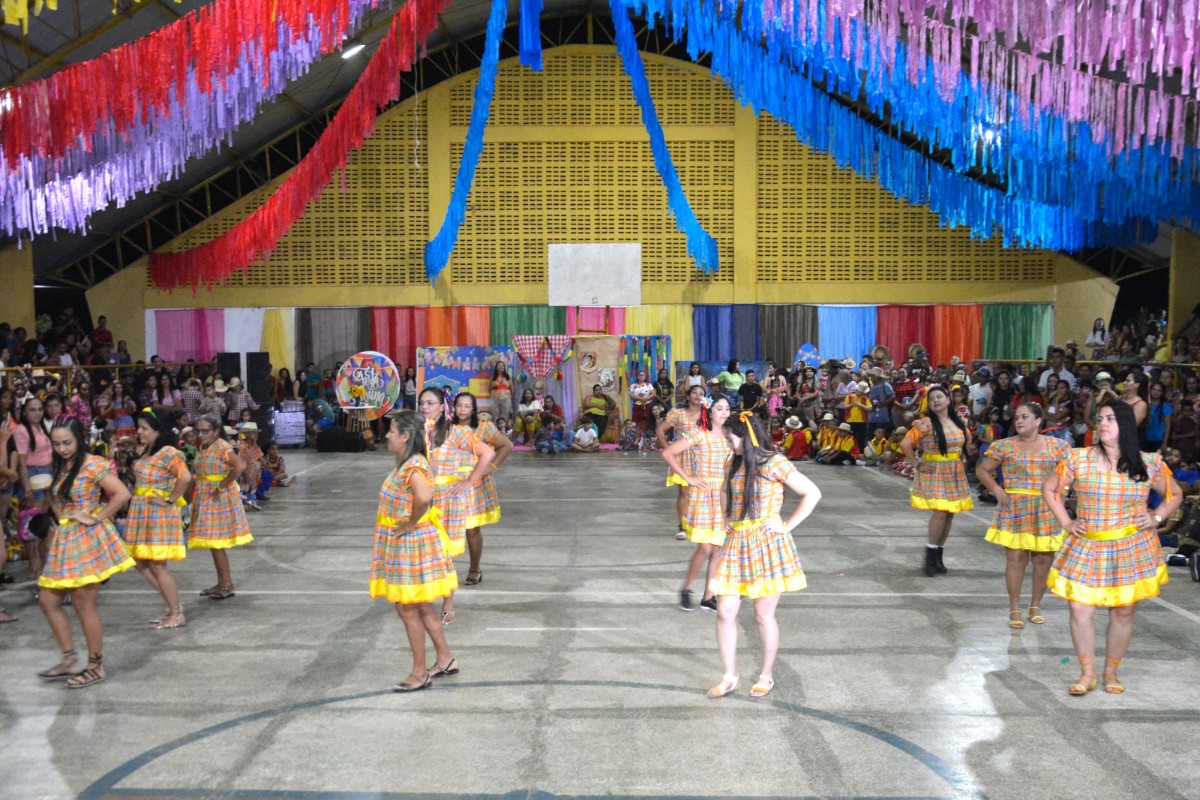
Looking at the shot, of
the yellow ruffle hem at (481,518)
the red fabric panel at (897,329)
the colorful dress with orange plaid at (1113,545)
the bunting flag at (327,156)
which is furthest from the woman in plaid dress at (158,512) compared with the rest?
the red fabric panel at (897,329)

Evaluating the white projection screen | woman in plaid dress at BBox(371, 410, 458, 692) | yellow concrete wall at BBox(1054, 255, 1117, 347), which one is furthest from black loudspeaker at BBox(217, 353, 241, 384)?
woman in plaid dress at BBox(371, 410, 458, 692)

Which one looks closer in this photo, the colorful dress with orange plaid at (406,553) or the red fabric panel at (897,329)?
the colorful dress with orange plaid at (406,553)

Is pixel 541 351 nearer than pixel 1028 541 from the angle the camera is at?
No

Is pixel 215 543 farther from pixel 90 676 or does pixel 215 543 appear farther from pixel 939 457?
pixel 939 457

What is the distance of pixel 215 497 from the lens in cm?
855

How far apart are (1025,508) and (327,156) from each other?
9729mm

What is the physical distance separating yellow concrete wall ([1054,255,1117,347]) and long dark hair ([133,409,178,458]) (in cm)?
2200

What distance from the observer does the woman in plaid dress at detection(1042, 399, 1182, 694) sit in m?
6.02

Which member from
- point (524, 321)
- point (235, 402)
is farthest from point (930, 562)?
point (524, 321)

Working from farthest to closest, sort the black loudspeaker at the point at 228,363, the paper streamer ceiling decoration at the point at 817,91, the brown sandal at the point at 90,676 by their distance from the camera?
the black loudspeaker at the point at 228,363 < the paper streamer ceiling decoration at the point at 817,91 < the brown sandal at the point at 90,676

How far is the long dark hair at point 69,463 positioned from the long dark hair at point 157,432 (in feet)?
3.05

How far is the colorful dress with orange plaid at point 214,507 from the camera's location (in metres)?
8.52

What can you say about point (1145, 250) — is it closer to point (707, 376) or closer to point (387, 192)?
point (707, 376)

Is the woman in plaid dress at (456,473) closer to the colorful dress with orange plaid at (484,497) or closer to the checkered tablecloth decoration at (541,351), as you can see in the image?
the colorful dress with orange plaid at (484,497)
